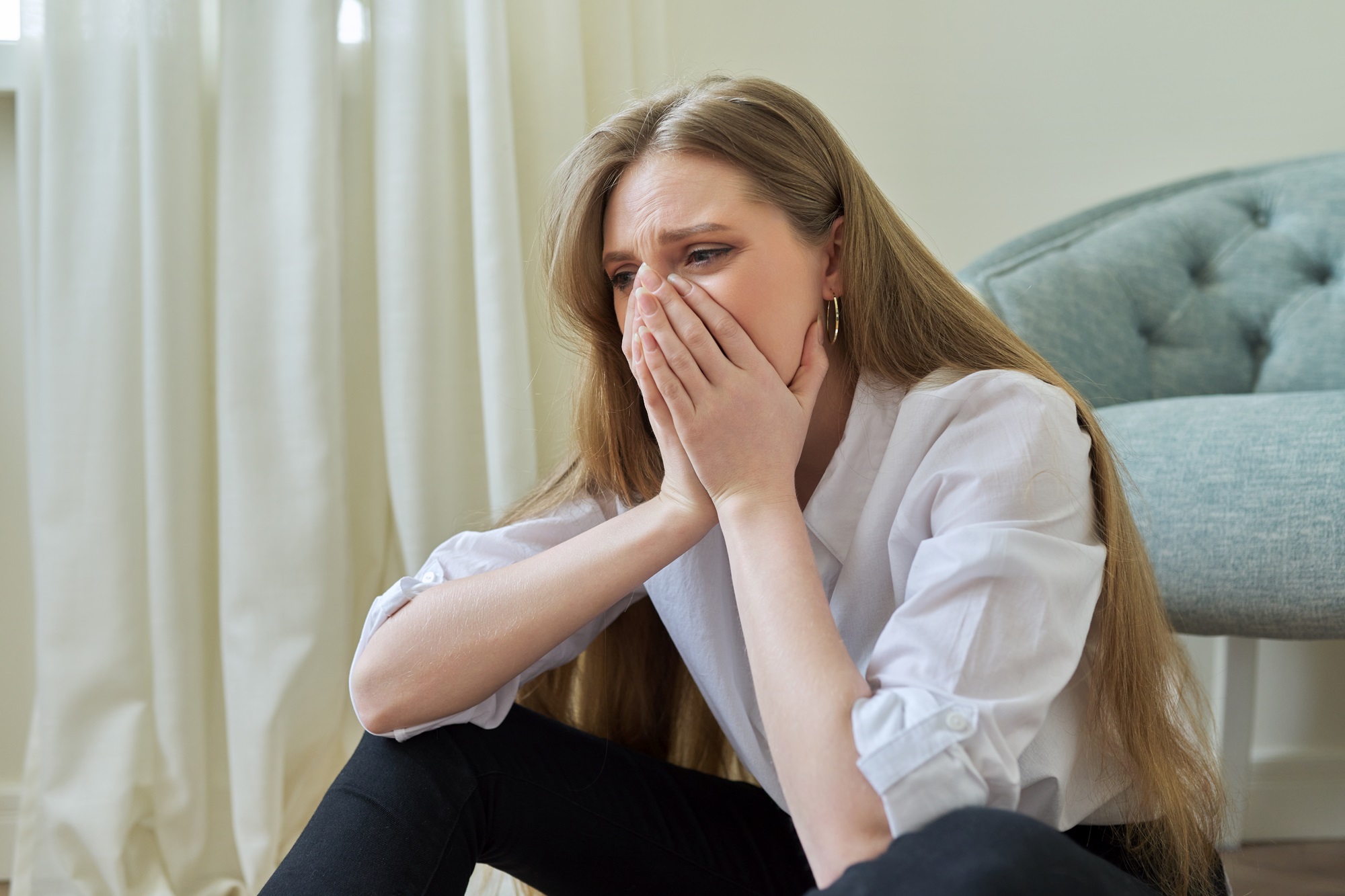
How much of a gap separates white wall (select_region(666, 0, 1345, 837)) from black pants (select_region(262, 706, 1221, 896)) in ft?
2.85

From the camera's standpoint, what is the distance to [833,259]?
880mm

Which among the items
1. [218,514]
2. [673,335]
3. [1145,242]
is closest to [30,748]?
[218,514]

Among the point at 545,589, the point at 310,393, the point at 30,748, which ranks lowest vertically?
the point at 30,748

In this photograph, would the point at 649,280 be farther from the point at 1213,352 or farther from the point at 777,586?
the point at 1213,352

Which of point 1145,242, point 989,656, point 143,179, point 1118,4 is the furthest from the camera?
point 1118,4

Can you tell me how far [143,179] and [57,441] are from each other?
333 millimetres

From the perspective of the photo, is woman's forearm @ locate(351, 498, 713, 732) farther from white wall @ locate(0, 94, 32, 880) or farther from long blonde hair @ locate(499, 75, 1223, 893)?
white wall @ locate(0, 94, 32, 880)

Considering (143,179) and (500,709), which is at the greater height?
(143,179)

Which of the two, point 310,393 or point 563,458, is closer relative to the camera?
point 563,458

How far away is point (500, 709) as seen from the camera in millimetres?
853

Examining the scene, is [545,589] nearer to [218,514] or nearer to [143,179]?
[218,514]

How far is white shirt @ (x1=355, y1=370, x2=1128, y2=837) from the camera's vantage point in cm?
57

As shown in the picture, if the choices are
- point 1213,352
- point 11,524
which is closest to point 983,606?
point 1213,352

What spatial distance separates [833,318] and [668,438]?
0.19 meters
